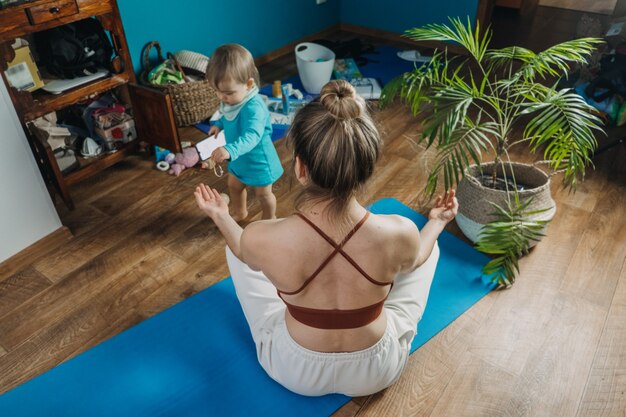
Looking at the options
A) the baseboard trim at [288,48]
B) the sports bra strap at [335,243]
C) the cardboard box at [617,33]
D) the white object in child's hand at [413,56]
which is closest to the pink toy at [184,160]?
the baseboard trim at [288,48]

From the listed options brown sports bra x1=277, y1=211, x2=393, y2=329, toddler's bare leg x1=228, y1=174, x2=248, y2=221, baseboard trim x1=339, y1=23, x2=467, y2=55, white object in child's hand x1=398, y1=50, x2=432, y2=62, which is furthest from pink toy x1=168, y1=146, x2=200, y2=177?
baseboard trim x1=339, y1=23, x2=467, y2=55

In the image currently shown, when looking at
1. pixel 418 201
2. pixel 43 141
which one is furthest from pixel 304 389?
pixel 43 141

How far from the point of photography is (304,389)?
1350 millimetres

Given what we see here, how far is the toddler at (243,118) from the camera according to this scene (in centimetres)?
162

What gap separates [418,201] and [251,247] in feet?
4.37

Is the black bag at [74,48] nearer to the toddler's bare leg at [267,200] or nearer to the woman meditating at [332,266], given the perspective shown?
the toddler's bare leg at [267,200]

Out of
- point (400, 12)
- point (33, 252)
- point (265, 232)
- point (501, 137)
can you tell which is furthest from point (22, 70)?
point (400, 12)

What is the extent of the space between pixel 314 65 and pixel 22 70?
1.65 meters

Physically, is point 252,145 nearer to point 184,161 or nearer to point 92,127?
point 184,161

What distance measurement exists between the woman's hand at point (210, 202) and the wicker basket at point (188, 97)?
5.10 ft

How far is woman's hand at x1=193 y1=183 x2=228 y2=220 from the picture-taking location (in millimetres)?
1292

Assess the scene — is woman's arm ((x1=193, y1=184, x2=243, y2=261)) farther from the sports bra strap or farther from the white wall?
the white wall

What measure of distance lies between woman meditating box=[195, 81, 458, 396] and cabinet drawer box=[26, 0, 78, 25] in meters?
1.20

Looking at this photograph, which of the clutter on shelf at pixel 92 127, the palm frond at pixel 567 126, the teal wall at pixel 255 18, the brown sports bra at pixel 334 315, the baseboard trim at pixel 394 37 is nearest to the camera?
the brown sports bra at pixel 334 315
